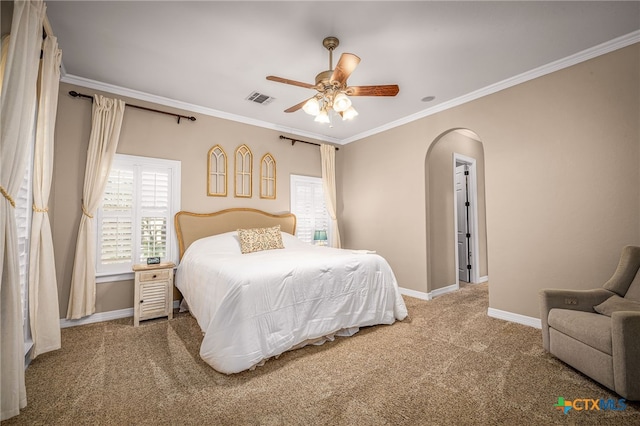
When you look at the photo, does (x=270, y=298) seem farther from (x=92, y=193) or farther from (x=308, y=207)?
(x=308, y=207)

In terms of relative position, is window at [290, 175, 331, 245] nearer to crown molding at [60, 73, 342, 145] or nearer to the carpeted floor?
crown molding at [60, 73, 342, 145]

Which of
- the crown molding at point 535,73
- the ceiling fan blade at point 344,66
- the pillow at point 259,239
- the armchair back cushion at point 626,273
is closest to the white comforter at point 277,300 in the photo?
the pillow at point 259,239

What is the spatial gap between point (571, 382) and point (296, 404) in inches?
77.1

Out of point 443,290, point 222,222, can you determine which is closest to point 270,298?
point 222,222

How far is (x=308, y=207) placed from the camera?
529 centimetres

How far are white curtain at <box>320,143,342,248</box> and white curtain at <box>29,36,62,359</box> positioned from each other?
3.75 metres

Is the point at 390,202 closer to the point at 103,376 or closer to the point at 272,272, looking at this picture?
the point at 272,272

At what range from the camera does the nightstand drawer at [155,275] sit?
128 inches

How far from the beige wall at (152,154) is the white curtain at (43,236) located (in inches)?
30.3

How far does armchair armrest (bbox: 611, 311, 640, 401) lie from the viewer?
179 cm

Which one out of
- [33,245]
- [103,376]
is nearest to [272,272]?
[103,376]

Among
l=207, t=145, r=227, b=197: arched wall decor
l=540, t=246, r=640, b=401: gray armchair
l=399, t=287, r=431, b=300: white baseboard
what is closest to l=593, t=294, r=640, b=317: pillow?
l=540, t=246, r=640, b=401: gray armchair

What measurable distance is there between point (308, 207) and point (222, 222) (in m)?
1.63

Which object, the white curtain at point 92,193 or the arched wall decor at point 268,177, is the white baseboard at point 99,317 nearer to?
the white curtain at point 92,193
